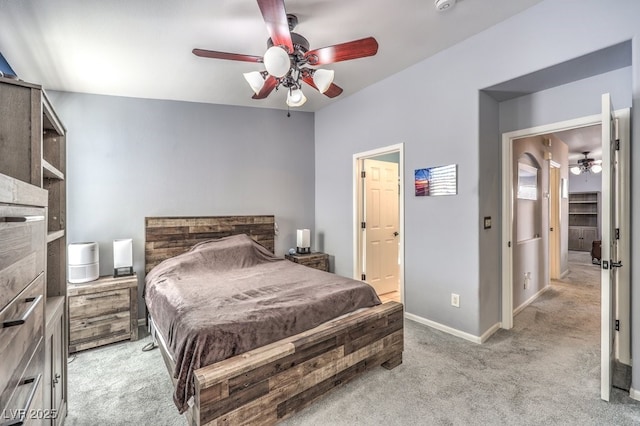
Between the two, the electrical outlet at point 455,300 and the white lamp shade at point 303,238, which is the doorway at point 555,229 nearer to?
the electrical outlet at point 455,300

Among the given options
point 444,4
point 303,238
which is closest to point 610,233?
point 444,4

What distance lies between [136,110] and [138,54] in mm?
976

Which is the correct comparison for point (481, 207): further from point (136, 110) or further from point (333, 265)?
point (136, 110)

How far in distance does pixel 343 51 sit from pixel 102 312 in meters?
3.16

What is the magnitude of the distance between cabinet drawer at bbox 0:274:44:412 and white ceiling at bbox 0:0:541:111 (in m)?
2.06

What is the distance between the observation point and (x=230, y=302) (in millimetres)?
2096

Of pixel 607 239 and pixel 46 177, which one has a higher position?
pixel 46 177

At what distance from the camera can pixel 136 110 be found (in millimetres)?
3455

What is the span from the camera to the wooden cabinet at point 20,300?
2.52 feet

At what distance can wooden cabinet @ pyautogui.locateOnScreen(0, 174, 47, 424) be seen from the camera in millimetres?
768

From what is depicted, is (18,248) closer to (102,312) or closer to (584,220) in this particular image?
(102,312)

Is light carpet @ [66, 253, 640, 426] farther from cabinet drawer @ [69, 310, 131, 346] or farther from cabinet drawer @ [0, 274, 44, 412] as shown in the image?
cabinet drawer @ [0, 274, 44, 412]

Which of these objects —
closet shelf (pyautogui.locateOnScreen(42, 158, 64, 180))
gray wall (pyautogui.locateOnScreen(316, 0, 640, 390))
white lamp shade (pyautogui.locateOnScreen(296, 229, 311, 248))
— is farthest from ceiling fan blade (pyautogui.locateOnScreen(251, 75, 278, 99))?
white lamp shade (pyautogui.locateOnScreen(296, 229, 311, 248))

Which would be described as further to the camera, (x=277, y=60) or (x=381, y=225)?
(x=381, y=225)
